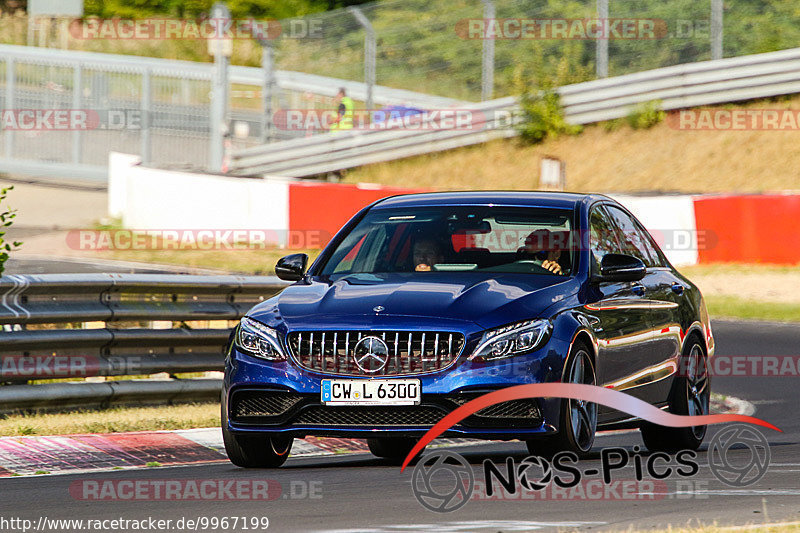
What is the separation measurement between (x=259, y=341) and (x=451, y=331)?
3.42 feet

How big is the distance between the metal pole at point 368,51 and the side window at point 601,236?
20.4m

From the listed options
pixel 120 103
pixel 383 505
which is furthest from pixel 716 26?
pixel 383 505

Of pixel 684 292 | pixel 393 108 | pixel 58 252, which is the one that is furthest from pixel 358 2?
pixel 684 292

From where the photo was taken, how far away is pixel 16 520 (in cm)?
622

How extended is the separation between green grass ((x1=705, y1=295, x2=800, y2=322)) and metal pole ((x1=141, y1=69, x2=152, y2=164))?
1550cm

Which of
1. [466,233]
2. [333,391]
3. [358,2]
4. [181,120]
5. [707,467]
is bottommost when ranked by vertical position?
[707,467]

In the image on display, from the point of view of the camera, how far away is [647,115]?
100.0 ft

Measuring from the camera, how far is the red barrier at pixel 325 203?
77.3ft

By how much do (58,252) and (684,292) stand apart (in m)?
15.7

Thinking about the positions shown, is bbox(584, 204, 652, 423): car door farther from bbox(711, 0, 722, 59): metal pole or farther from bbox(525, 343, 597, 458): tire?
bbox(711, 0, 722, 59): metal pole

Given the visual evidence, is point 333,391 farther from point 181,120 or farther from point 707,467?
point 181,120

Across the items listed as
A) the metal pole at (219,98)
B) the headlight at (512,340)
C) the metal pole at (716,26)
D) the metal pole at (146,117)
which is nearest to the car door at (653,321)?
the headlight at (512,340)

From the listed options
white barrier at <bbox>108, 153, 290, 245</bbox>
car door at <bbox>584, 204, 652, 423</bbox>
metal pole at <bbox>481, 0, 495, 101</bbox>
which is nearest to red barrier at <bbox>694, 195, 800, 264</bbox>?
white barrier at <bbox>108, 153, 290, 245</bbox>

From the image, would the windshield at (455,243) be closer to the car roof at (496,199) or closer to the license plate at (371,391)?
the car roof at (496,199)
